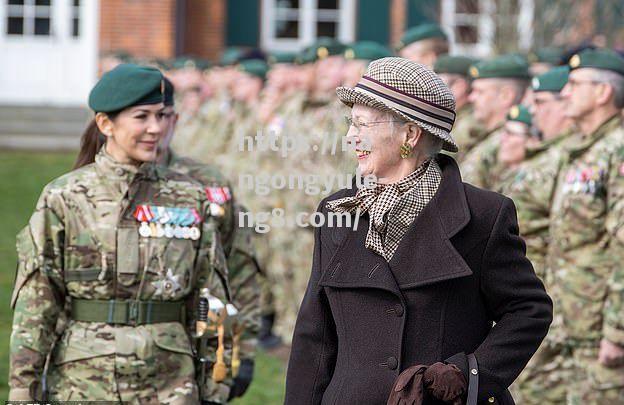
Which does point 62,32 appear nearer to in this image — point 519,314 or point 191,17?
point 191,17

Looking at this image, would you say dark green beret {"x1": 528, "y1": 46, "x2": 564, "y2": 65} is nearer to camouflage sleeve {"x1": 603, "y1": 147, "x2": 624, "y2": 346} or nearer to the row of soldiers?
the row of soldiers

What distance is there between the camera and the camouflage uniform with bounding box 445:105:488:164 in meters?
8.96

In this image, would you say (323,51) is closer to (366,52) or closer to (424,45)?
(366,52)

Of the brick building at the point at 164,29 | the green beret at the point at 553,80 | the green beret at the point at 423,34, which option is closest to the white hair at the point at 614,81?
the green beret at the point at 553,80

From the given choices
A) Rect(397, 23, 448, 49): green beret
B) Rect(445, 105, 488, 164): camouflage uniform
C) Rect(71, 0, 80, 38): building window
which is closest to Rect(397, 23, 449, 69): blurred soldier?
Rect(397, 23, 448, 49): green beret

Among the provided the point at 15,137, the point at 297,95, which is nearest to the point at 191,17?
the point at 15,137

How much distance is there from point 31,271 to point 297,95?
7456 mm

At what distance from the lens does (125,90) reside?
5.49 metres

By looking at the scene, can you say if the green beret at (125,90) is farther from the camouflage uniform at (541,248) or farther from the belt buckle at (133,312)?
the camouflage uniform at (541,248)

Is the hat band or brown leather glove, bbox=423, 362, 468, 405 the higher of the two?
the hat band

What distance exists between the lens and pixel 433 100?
427cm

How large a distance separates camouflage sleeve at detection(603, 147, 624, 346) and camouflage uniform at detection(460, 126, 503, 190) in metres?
1.57

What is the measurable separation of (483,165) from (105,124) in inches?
137

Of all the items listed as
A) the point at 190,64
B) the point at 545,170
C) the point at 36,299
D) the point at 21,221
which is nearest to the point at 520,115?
the point at 545,170
